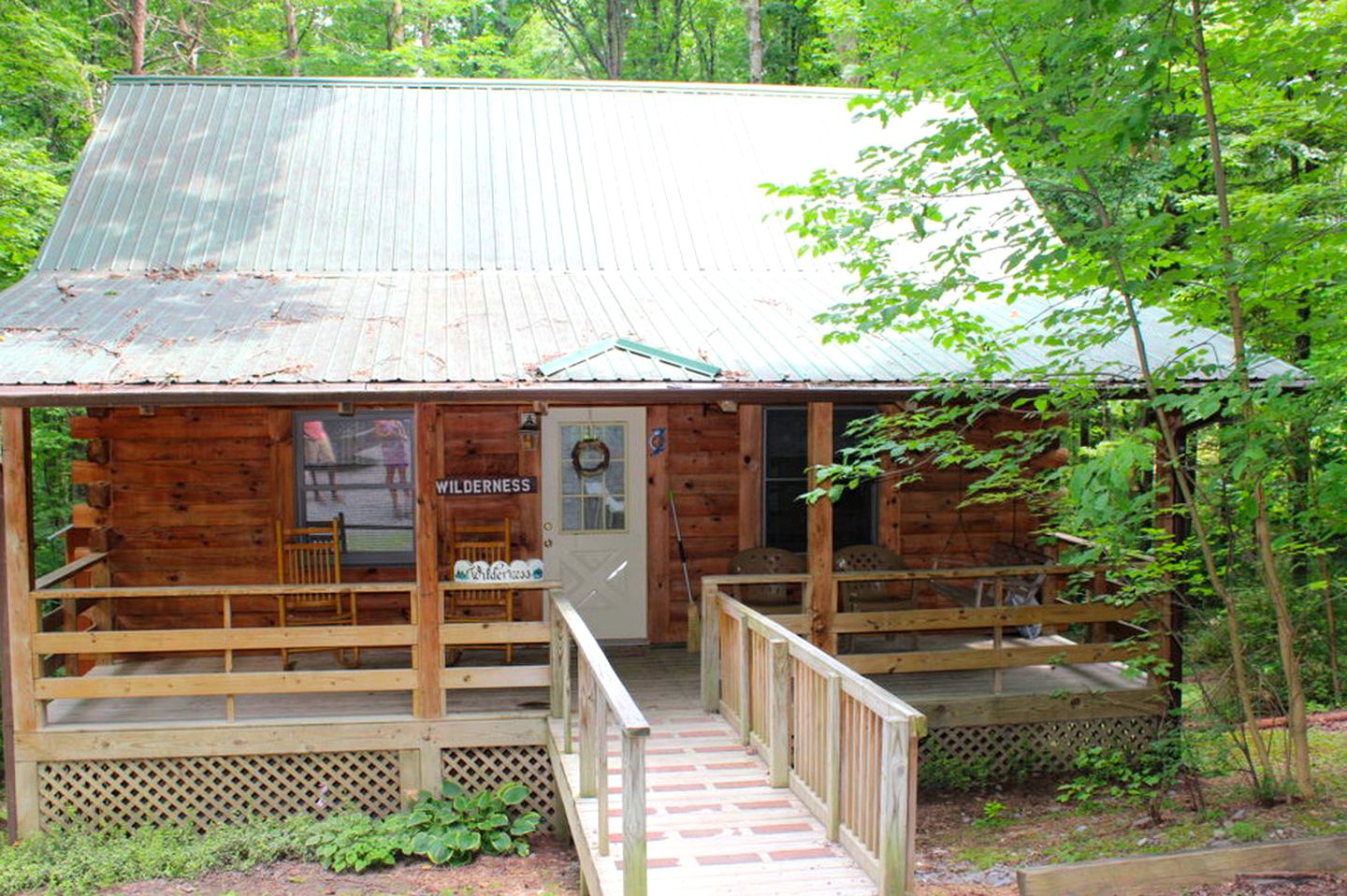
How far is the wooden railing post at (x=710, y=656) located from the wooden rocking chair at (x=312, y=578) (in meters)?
2.44

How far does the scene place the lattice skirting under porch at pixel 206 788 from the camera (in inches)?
289

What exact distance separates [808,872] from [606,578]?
503 cm

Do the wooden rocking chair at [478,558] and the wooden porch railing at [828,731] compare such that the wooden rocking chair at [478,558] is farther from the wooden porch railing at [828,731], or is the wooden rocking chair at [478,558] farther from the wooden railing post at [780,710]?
the wooden railing post at [780,710]

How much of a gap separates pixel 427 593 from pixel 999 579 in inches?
163

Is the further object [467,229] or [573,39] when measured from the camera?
[573,39]

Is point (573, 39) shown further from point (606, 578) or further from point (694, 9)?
point (606, 578)

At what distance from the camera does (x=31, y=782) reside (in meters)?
7.27

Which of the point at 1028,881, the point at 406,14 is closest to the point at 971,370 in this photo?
the point at 1028,881

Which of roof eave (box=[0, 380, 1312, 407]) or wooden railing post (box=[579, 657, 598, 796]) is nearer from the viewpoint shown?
wooden railing post (box=[579, 657, 598, 796])

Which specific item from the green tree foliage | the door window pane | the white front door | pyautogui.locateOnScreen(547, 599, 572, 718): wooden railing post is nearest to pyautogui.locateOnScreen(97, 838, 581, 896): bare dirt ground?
pyautogui.locateOnScreen(547, 599, 572, 718): wooden railing post

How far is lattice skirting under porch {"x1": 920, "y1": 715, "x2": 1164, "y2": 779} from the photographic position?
26.6ft

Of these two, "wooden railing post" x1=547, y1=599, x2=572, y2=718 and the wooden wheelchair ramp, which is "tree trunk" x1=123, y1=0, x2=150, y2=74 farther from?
the wooden wheelchair ramp

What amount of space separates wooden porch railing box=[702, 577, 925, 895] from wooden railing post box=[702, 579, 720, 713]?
0.01m

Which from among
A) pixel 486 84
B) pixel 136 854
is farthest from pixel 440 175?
pixel 136 854
